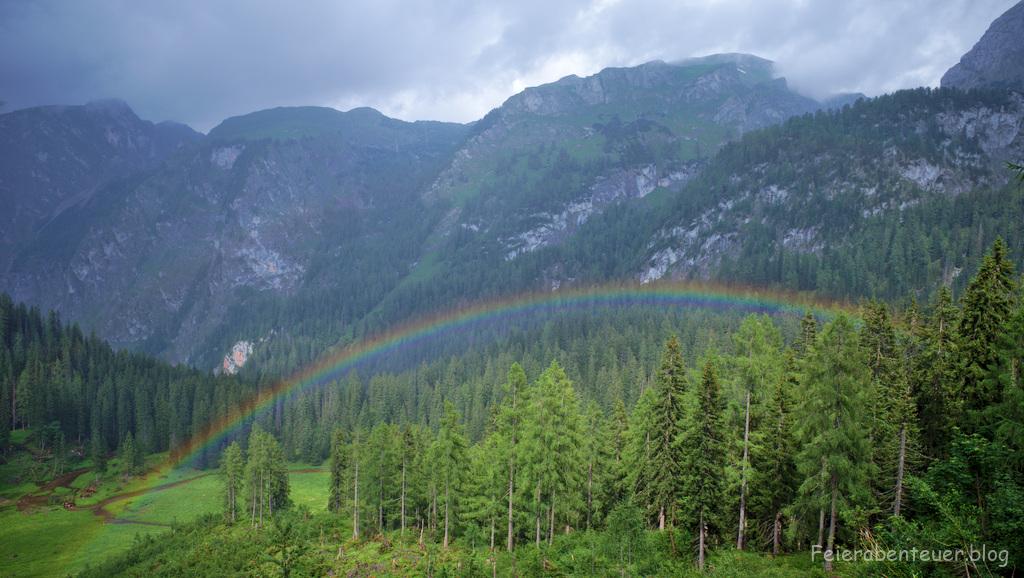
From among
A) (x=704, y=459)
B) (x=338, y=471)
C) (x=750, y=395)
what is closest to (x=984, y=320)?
(x=750, y=395)

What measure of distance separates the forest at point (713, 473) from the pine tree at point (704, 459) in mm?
125

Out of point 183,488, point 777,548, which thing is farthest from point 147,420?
point 777,548

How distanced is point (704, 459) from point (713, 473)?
1.01 metres

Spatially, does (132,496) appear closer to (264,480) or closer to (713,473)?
(264,480)

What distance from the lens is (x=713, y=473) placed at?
33.8 m

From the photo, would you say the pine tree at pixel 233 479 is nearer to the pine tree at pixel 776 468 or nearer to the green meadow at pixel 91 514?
the green meadow at pixel 91 514

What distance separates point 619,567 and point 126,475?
116331 millimetres

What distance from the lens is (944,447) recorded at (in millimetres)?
32500

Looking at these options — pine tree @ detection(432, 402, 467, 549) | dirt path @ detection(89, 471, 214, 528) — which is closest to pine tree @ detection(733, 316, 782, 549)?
pine tree @ detection(432, 402, 467, 549)

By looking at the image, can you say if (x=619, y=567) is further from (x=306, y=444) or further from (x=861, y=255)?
(x=861, y=255)

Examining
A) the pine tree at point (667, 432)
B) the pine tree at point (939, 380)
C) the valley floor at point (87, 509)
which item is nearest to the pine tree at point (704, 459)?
the pine tree at point (667, 432)

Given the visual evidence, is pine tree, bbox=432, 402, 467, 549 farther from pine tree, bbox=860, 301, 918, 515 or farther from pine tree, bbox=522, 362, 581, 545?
pine tree, bbox=860, 301, 918, 515

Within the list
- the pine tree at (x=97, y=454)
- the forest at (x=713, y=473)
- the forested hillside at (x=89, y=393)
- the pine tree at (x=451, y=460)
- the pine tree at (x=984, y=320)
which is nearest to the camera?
the forest at (x=713, y=473)

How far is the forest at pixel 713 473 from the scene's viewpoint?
24.5 metres
